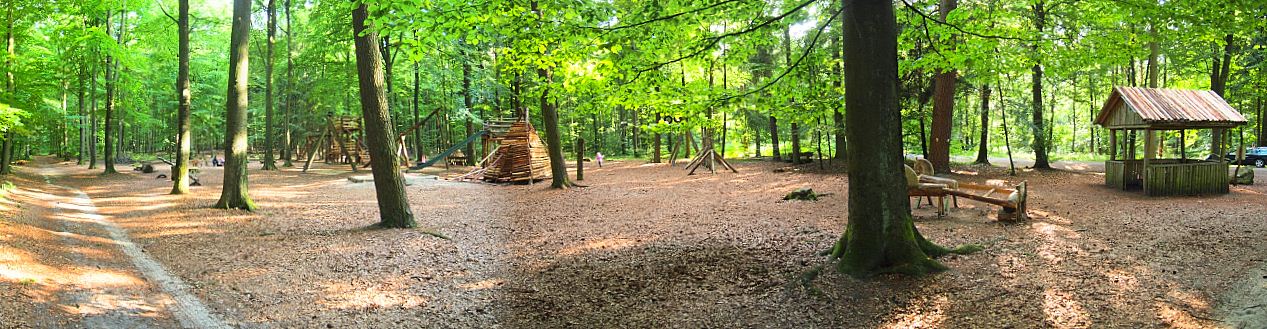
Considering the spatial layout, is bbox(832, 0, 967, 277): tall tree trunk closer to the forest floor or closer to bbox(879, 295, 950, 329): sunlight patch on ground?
the forest floor

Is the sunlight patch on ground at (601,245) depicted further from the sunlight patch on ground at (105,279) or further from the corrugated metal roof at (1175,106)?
the corrugated metal roof at (1175,106)

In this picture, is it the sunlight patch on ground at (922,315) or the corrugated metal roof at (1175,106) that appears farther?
the corrugated metal roof at (1175,106)

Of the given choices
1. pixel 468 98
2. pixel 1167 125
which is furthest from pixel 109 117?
pixel 1167 125

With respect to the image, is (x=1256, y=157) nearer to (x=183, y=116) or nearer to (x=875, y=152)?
(x=875, y=152)

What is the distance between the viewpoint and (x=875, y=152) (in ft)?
18.5

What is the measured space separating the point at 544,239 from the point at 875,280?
185 inches

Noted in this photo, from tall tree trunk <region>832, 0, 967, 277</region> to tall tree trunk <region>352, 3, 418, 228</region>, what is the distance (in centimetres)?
639

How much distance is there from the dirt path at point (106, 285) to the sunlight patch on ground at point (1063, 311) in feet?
20.2

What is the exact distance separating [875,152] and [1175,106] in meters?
12.0

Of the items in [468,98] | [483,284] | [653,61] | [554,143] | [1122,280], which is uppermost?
[468,98]

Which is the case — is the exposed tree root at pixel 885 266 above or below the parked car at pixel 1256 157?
below

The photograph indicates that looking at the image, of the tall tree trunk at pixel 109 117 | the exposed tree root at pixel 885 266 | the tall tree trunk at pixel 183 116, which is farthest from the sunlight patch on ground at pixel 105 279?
the tall tree trunk at pixel 109 117

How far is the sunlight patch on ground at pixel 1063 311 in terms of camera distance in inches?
173

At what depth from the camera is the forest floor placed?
4.91 m
